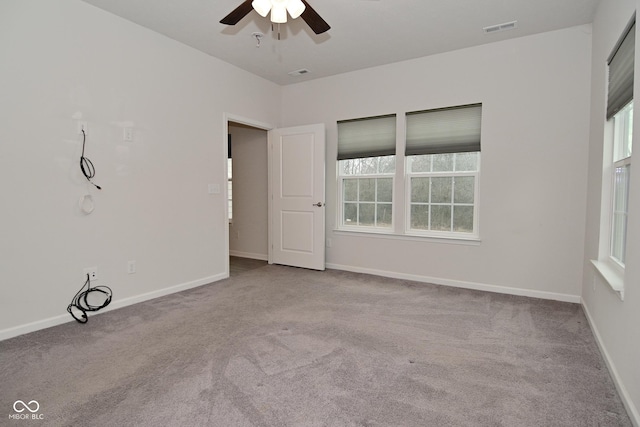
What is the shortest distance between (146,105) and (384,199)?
3031 mm

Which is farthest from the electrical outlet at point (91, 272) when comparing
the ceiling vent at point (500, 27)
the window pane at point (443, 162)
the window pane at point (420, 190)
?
the ceiling vent at point (500, 27)

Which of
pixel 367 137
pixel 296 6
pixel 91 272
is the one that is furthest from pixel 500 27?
pixel 91 272

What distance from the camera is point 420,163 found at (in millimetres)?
4227

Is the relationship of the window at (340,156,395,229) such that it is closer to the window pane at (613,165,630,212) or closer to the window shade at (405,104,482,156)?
the window shade at (405,104,482,156)

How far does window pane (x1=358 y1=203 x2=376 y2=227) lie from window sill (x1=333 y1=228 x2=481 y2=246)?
123mm

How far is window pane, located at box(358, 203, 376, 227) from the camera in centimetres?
462

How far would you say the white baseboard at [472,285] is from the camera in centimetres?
346

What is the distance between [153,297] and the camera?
352 cm

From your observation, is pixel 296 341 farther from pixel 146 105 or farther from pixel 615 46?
pixel 615 46

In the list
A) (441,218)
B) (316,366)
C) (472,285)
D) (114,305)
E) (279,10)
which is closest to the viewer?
(316,366)

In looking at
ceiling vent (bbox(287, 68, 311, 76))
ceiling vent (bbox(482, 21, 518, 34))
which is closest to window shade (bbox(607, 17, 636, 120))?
ceiling vent (bbox(482, 21, 518, 34))

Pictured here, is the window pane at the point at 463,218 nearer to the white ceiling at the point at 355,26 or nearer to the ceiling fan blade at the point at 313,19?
the white ceiling at the point at 355,26

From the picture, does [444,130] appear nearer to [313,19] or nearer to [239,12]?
[313,19]

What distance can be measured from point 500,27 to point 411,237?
8.01 feet
